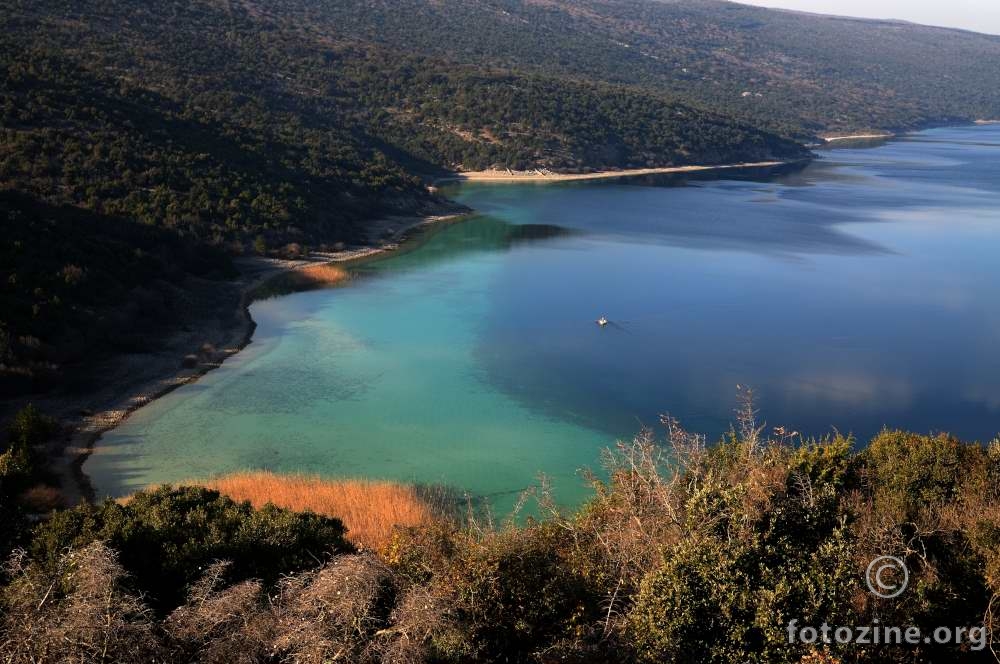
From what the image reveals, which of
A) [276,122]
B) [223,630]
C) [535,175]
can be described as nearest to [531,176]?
[535,175]

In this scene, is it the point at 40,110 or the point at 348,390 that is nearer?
the point at 348,390

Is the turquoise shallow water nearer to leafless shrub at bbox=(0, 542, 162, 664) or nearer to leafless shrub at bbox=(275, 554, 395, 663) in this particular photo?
leafless shrub at bbox=(275, 554, 395, 663)

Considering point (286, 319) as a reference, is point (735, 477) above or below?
above

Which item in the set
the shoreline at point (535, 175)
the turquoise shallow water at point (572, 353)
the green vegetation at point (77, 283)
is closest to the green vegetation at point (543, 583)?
the turquoise shallow water at point (572, 353)

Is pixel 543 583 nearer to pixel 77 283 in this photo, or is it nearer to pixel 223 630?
pixel 223 630

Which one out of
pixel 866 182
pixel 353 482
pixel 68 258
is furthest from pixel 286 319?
pixel 866 182

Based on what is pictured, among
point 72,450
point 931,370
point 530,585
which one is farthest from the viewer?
point 931,370

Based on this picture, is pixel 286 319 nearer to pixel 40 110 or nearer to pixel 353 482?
pixel 353 482
